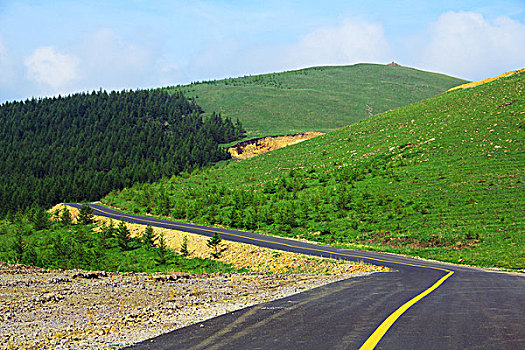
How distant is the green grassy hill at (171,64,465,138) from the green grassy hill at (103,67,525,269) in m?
48.2

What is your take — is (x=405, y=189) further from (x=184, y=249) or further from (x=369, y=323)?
(x=369, y=323)

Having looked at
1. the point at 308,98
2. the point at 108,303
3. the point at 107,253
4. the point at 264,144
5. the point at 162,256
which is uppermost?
the point at 308,98

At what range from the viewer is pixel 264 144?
114750mm

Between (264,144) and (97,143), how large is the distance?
60097 millimetres

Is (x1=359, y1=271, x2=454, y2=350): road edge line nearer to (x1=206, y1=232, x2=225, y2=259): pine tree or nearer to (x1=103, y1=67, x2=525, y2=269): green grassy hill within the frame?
(x1=103, y1=67, x2=525, y2=269): green grassy hill

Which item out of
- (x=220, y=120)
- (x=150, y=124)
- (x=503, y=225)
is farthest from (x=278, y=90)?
(x=503, y=225)

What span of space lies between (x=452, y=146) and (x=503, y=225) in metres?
25.1

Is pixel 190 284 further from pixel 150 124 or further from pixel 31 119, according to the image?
pixel 31 119

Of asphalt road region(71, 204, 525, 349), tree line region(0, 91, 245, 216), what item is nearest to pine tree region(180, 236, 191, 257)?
asphalt road region(71, 204, 525, 349)

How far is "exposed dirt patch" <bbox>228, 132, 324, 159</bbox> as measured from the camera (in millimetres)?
112938

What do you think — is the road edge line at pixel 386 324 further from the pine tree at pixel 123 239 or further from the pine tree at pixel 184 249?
the pine tree at pixel 123 239

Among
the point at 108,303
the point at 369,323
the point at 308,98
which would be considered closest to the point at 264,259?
the point at 108,303

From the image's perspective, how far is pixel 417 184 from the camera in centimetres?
4609

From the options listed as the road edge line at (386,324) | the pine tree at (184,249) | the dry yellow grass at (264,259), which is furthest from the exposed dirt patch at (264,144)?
the road edge line at (386,324)
